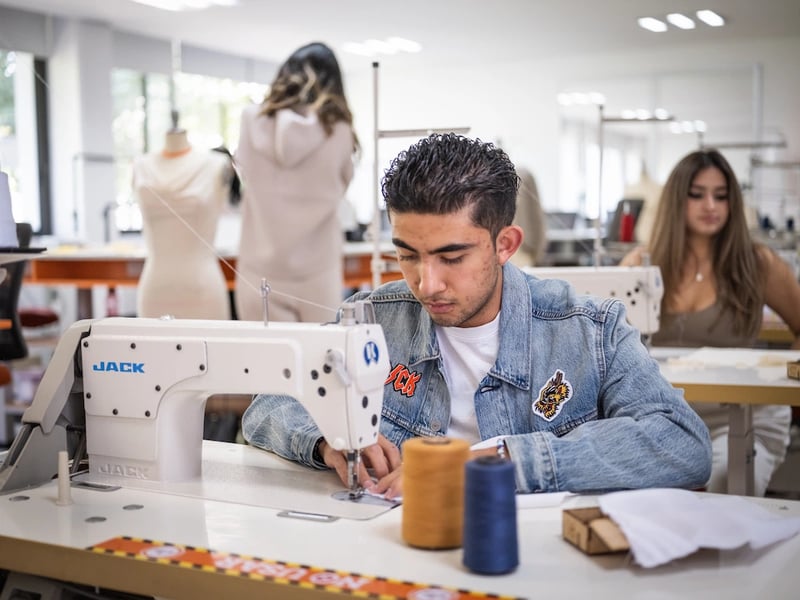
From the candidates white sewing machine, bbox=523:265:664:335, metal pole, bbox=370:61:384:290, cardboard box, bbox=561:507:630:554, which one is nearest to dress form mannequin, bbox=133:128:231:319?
metal pole, bbox=370:61:384:290

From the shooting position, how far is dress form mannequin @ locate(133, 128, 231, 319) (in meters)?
3.66

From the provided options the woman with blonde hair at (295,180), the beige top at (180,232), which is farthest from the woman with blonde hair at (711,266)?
the beige top at (180,232)

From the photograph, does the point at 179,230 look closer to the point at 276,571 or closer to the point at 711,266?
the point at 711,266

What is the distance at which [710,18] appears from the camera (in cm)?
869

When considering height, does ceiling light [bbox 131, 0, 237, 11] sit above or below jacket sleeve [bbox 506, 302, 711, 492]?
above

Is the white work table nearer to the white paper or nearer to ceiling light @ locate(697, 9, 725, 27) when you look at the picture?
the white paper

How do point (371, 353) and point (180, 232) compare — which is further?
point (180, 232)

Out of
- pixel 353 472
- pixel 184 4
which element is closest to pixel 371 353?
pixel 353 472

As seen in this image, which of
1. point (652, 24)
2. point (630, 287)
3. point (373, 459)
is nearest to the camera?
point (373, 459)

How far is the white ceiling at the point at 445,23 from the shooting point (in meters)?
8.05

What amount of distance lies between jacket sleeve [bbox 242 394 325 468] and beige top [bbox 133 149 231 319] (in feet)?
6.65

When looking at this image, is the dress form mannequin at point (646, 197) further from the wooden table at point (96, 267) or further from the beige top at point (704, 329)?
the beige top at point (704, 329)

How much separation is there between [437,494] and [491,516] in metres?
0.11

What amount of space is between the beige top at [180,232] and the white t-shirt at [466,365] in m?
2.16
